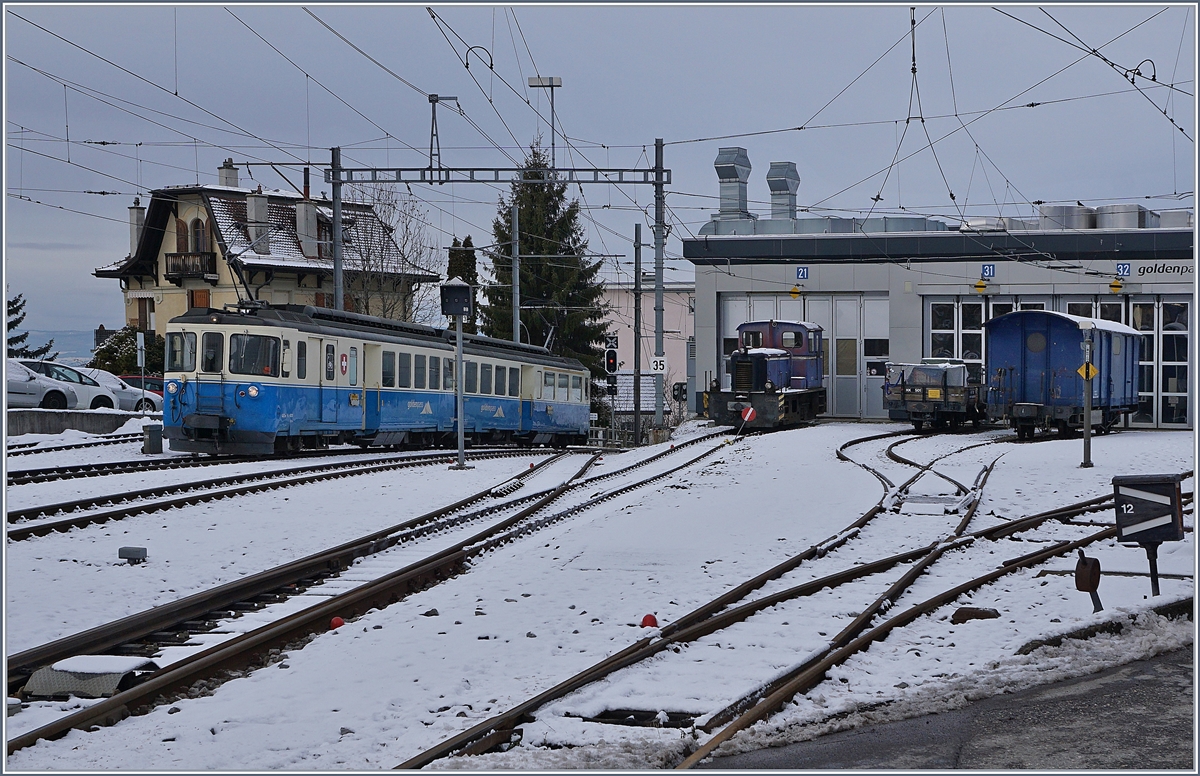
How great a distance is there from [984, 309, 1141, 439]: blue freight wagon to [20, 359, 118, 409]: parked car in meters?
24.2

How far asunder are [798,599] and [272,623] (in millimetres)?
4332

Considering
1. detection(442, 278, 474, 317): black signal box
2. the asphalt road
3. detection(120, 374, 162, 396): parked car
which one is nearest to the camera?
the asphalt road

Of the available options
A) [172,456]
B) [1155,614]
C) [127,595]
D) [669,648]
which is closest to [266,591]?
[127,595]

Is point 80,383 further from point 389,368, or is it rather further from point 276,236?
point 276,236

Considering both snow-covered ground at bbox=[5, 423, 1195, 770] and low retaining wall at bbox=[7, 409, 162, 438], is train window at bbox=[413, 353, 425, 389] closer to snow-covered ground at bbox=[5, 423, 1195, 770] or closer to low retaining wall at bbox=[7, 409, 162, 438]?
low retaining wall at bbox=[7, 409, 162, 438]

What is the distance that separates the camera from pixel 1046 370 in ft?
103

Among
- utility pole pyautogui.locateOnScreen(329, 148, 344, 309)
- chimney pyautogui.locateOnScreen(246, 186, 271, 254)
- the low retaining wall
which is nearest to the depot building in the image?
chimney pyautogui.locateOnScreen(246, 186, 271, 254)

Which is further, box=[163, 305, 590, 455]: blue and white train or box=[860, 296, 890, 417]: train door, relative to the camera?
box=[860, 296, 890, 417]: train door

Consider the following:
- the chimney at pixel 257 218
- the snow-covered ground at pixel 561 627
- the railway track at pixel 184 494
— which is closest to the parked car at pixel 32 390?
the railway track at pixel 184 494

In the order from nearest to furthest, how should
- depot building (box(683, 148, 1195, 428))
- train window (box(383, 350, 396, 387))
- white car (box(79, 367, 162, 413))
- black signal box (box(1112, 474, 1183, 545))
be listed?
black signal box (box(1112, 474, 1183, 545)), train window (box(383, 350, 396, 387)), white car (box(79, 367, 162, 413)), depot building (box(683, 148, 1195, 428))

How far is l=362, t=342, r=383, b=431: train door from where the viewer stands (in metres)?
24.2

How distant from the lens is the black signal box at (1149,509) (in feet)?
32.1

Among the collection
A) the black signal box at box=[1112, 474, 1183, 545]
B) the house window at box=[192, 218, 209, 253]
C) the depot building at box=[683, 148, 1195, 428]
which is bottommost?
the black signal box at box=[1112, 474, 1183, 545]

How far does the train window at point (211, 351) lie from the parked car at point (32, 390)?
366 inches
